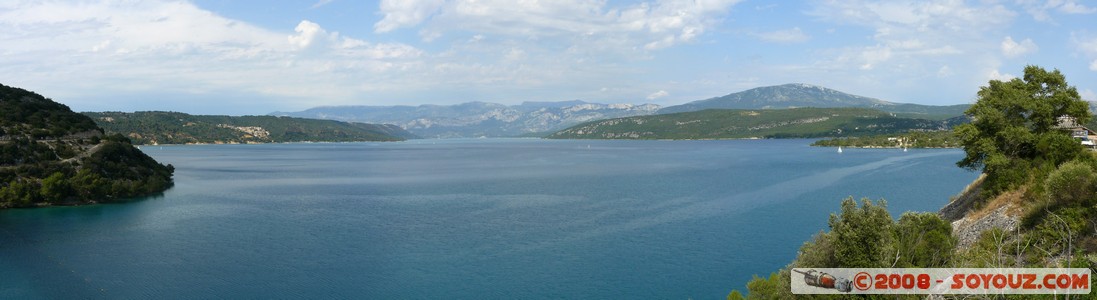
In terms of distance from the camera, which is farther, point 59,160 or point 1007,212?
point 59,160

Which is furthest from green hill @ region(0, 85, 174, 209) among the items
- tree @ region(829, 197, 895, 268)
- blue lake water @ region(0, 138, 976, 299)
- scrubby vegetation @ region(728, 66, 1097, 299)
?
tree @ region(829, 197, 895, 268)

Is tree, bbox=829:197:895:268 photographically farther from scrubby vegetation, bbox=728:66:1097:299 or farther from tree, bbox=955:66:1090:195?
tree, bbox=955:66:1090:195

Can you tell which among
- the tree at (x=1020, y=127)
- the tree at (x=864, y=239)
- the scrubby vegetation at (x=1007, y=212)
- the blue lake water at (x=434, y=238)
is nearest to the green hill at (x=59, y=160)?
the blue lake water at (x=434, y=238)

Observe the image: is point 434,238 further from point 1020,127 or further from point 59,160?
point 59,160

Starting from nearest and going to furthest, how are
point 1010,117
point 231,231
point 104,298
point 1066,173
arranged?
point 1066,173, point 104,298, point 1010,117, point 231,231

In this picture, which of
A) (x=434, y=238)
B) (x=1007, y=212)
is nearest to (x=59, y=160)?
(x=434, y=238)

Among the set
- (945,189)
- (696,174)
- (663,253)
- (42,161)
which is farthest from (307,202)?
(945,189)

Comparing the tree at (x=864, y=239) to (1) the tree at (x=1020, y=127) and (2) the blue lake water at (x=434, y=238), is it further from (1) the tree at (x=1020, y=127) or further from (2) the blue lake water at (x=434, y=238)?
(1) the tree at (x=1020, y=127)

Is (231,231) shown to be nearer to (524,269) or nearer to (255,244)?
(255,244)
